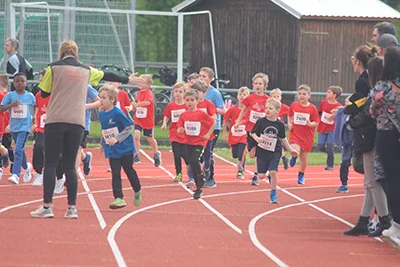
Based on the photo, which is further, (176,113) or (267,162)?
(176,113)

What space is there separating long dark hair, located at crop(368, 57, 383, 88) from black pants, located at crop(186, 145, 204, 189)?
13.9 feet

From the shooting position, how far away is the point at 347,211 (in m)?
14.3

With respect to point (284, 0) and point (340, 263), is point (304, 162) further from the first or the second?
point (284, 0)

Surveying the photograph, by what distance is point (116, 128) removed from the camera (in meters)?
13.5

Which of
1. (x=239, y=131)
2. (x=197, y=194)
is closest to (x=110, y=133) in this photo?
(x=197, y=194)

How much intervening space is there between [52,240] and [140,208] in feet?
10.4

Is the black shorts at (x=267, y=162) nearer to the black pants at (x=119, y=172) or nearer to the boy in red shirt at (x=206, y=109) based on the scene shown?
the boy in red shirt at (x=206, y=109)

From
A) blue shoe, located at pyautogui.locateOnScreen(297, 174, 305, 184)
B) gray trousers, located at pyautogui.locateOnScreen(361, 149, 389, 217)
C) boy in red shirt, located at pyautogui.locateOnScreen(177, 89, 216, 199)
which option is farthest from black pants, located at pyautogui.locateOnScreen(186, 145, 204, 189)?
→ gray trousers, located at pyautogui.locateOnScreen(361, 149, 389, 217)

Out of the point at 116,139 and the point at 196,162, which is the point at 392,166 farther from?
the point at 196,162

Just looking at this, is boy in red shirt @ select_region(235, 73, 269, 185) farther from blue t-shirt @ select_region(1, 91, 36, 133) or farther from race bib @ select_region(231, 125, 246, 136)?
blue t-shirt @ select_region(1, 91, 36, 133)

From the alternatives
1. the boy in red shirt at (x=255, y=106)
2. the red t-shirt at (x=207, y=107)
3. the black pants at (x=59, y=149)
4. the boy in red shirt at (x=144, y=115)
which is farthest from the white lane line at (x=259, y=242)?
the boy in red shirt at (x=144, y=115)

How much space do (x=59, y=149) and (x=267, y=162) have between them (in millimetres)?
3909

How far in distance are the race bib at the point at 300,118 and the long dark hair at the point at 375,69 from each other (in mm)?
7223

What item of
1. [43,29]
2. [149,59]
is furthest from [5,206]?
[149,59]
